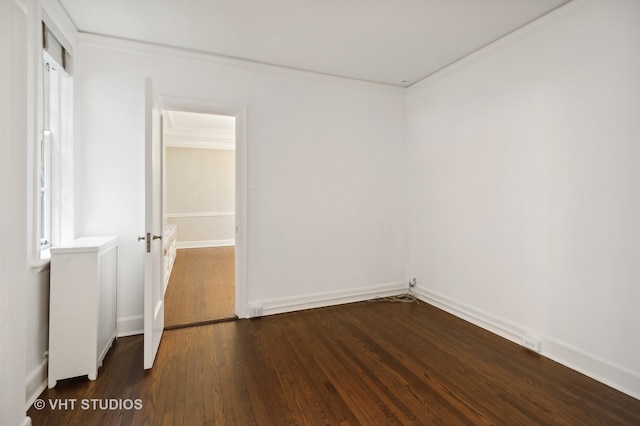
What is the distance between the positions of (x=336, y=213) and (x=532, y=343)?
2.17m

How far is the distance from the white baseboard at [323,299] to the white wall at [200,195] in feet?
15.7

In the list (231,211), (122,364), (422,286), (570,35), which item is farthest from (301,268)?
(231,211)

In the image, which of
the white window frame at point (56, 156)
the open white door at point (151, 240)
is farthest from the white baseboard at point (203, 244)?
the open white door at point (151, 240)

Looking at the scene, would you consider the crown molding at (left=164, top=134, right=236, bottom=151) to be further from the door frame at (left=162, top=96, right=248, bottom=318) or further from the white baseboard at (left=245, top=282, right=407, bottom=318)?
the white baseboard at (left=245, top=282, right=407, bottom=318)

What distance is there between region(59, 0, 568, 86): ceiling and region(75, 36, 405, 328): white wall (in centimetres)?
25

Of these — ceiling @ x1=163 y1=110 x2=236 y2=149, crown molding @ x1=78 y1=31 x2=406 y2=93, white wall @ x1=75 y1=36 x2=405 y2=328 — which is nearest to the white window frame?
white wall @ x1=75 y1=36 x2=405 y2=328

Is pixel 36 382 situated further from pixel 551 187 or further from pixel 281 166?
pixel 551 187

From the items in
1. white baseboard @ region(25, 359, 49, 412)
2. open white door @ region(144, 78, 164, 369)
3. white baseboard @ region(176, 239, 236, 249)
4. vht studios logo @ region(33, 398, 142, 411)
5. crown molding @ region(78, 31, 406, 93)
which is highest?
crown molding @ region(78, 31, 406, 93)

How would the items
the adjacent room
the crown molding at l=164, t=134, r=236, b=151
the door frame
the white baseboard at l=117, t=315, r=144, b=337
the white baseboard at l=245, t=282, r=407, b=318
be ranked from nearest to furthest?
the adjacent room → the white baseboard at l=117, t=315, r=144, b=337 → the door frame → the white baseboard at l=245, t=282, r=407, b=318 → the crown molding at l=164, t=134, r=236, b=151

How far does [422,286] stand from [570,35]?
8.96ft

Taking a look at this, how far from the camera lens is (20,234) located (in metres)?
1.62

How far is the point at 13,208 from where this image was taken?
1573 mm

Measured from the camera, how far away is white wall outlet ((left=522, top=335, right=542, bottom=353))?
250cm

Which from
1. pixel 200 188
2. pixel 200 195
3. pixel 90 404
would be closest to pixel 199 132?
pixel 200 188
